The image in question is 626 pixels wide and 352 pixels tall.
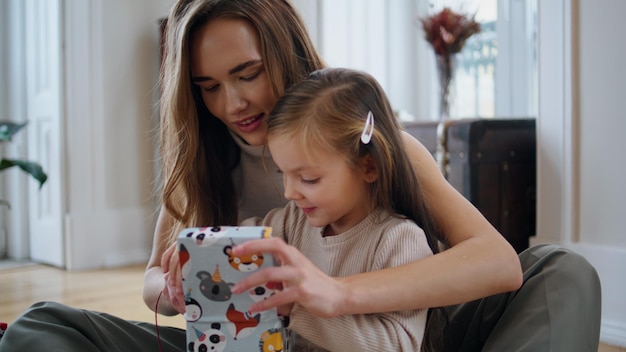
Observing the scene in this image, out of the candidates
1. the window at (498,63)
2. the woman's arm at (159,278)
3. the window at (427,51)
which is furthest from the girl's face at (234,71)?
the window at (498,63)

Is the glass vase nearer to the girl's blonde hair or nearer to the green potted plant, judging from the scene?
the green potted plant

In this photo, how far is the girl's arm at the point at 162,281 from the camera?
3.11ft

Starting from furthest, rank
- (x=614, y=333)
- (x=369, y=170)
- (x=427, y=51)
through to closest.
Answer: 1. (x=427, y=51)
2. (x=614, y=333)
3. (x=369, y=170)

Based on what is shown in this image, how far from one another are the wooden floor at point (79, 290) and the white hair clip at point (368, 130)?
1335 mm

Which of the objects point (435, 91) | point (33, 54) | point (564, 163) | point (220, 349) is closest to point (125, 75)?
point (33, 54)

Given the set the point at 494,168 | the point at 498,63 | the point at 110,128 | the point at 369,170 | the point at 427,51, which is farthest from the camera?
the point at 427,51

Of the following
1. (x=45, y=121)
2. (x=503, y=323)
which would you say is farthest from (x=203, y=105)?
(x=45, y=121)

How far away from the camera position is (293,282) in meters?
0.83

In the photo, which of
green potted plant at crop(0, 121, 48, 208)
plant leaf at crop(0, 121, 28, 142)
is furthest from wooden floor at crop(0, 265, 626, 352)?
plant leaf at crop(0, 121, 28, 142)

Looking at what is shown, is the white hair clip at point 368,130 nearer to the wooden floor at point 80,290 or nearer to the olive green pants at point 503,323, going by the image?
the olive green pants at point 503,323

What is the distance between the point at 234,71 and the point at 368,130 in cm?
31

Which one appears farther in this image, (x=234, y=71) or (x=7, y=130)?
(x=7, y=130)

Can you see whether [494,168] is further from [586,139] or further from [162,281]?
[162,281]

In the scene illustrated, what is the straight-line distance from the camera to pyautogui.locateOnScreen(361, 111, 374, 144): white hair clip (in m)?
1.00
